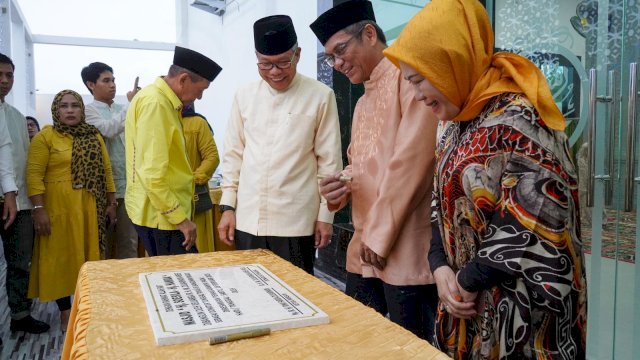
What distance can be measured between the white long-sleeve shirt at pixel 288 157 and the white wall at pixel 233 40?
8.67 feet

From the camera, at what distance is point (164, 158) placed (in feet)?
6.65

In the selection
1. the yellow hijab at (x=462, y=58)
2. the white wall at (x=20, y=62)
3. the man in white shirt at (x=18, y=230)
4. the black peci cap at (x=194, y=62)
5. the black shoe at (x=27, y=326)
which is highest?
the white wall at (x=20, y=62)

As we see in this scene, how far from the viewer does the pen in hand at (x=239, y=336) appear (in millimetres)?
843

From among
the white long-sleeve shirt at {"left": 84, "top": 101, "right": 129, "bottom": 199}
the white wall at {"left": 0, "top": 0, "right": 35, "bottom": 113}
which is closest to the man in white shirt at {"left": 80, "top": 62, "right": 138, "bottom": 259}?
the white long-sleeve shirt at {"left": 84, "top": 101, "right": 129, "bottom": 199}

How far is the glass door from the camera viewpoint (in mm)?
1994

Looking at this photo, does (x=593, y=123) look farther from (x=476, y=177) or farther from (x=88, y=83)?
(x=88, y=83)

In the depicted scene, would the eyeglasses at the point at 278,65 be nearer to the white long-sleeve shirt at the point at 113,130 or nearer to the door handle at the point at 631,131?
the door handle at the point at 631,131

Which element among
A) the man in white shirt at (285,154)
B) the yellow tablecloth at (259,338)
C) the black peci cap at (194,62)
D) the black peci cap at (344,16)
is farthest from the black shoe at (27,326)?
the black peci cap at (344,16)

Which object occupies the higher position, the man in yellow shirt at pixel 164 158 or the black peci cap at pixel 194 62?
the black peci cap at pixel 194 62

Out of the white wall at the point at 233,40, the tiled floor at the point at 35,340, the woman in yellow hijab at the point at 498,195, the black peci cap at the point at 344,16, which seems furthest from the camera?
the white wall at the point at 233,40

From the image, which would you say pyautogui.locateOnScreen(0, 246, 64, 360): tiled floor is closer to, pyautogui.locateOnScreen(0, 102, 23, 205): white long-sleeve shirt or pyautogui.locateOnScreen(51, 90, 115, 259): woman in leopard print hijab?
pyautogui.locateOnScreen(51, 90, 115, 259): woman in leopard print hijab

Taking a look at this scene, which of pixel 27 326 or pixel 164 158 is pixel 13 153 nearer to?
pixel 27 326

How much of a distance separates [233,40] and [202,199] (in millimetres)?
4463

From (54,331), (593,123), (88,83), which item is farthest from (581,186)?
(88,83)
